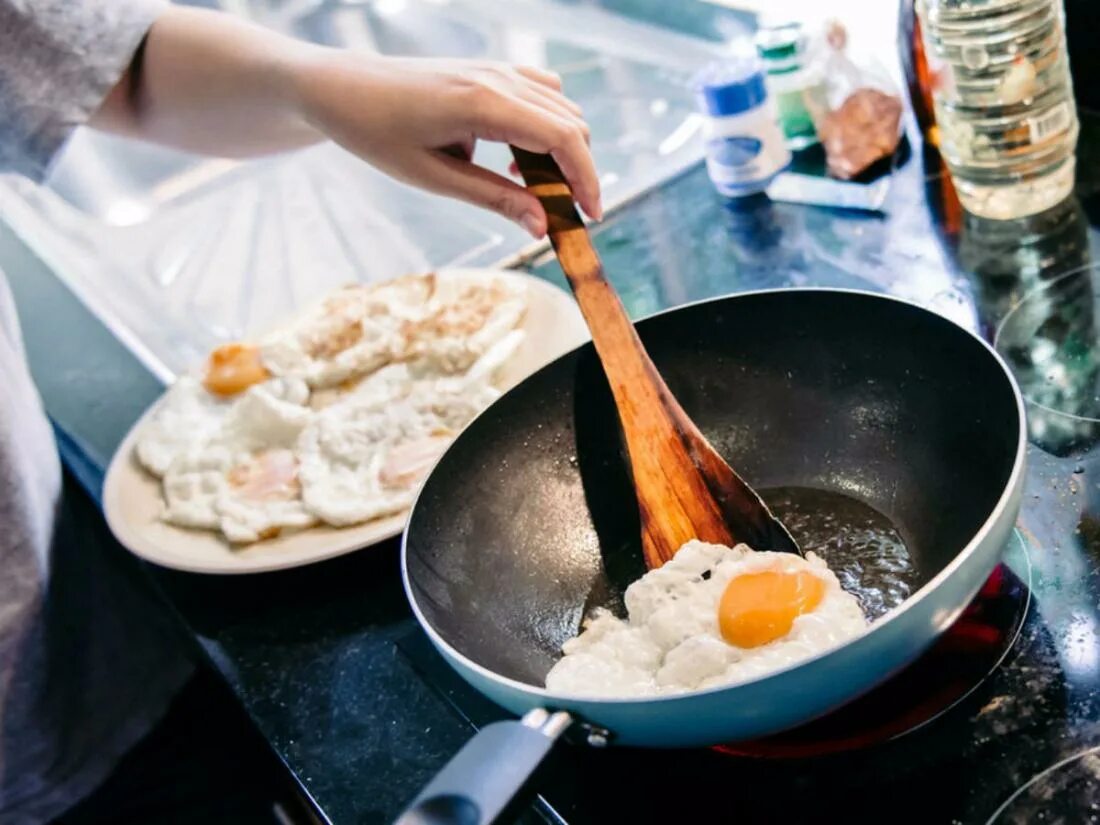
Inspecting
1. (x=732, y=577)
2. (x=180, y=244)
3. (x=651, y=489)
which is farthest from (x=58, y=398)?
(x=732, y=577)

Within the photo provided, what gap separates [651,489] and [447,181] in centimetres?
37

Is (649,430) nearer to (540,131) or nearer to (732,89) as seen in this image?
(540,131)

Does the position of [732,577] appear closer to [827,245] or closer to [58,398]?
[827,245]

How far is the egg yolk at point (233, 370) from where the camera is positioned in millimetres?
1234

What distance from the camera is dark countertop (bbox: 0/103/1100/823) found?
0.64 metres

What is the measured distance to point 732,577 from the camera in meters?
0.70

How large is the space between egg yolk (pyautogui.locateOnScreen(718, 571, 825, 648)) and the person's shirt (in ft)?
2.45

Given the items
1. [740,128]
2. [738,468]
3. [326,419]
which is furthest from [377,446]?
[740,128]

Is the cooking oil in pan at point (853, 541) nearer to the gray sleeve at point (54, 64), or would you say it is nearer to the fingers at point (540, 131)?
the fingers at point (540, 131)

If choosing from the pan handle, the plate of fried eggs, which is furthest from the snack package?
the pan handle

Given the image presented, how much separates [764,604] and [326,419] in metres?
0.59

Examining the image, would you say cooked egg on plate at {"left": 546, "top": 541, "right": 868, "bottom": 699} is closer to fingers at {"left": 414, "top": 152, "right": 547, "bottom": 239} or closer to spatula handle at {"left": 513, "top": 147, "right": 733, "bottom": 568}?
spatula handle at {"left": 513, "top": 147, "right": 733, "bottom": 568}

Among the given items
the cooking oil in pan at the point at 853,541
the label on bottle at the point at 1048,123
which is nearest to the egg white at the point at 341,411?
the cooking oil in pan at the point at 853,541

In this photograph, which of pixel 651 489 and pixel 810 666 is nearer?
pixel 810 666
